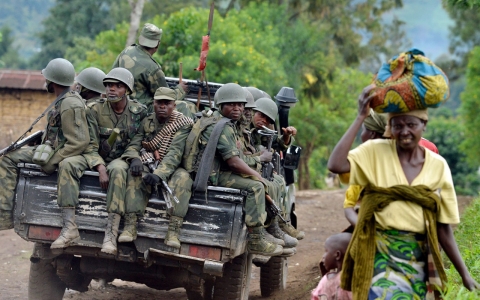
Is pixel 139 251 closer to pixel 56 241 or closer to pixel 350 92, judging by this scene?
pixel 56 241

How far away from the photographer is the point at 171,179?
6.52 meters

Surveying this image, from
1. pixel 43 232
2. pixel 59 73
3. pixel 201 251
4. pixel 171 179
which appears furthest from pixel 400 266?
pixel 59 73

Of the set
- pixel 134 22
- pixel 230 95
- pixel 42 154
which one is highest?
pixel 134 22

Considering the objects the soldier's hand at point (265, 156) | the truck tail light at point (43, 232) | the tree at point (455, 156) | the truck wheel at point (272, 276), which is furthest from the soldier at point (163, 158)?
the tree at point (455, 156)

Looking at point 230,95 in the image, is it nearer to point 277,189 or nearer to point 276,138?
point 277,189

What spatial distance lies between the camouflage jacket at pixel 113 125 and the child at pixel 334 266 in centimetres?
315

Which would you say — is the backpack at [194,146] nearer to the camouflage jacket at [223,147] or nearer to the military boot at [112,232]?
the camouflage jacket at [223,147]

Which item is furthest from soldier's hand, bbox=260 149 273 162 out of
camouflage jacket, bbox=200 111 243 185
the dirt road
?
the dirt road

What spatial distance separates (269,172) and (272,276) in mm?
1540

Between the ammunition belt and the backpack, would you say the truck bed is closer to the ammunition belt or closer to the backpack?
the backpack

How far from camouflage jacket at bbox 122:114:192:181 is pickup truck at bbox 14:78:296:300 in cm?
25

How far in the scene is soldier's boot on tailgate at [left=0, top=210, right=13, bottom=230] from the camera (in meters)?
6.68

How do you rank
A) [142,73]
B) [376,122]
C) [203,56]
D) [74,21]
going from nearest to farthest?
1. [376,122]
2. [142,73]
3. [203,56]
4. [74,21]

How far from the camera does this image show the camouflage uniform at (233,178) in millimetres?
6559
